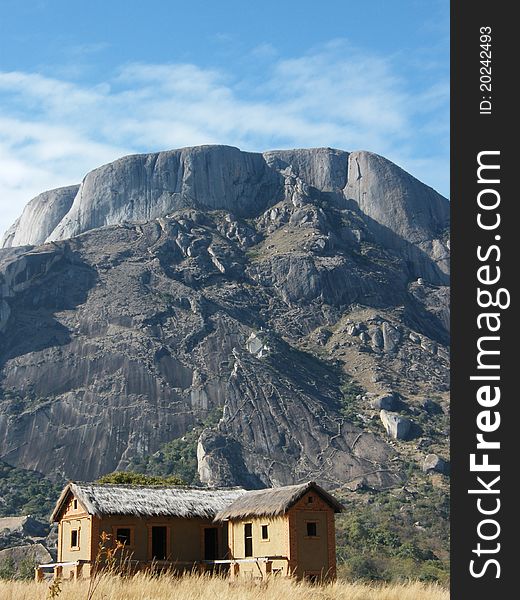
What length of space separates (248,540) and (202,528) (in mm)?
2588

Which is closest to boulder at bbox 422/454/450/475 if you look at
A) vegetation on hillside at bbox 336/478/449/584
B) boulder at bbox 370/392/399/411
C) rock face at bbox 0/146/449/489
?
vegetation on hillside at bbox 336/478/449/584

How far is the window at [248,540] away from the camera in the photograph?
36.7 metres

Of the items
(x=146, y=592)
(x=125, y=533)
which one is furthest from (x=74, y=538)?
(x=146, y=592)

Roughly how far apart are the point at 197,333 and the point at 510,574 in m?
147

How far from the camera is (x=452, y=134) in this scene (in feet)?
27.9

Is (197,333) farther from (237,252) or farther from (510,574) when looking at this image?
(510,574)

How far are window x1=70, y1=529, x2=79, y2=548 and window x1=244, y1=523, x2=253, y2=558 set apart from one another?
7214 millimetres

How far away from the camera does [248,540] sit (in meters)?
36.8

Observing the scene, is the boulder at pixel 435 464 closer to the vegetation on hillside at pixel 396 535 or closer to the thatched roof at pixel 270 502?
the vegetation on hillside at pixel 396 535

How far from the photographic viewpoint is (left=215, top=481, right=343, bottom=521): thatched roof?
115 ft

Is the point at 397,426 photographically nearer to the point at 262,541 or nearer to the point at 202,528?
the point at 202,528

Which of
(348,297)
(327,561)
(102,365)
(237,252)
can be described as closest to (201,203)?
(237,252)

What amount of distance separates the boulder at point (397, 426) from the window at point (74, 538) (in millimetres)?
96176

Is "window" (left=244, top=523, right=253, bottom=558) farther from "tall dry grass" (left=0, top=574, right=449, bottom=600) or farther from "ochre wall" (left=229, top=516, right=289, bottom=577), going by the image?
"tall dry grass" (left=0, top=574, right=449, bottom=600)
